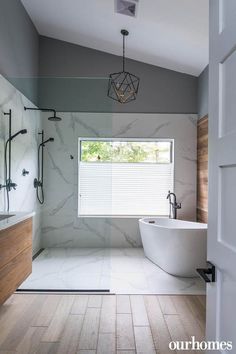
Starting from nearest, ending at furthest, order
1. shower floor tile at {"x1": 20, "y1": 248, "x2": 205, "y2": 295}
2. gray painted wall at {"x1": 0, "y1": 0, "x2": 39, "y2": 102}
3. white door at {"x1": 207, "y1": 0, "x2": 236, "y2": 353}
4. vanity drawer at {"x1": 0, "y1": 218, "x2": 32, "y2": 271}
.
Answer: white door at {"x1": 207, "y1": 0, "x2": 236, "y2": 353} → vanity drawer at {"x1": 0, "y1": 218, "x2": 32, "y2": 271} → shower floor tile at {"x1": 20, "y1": 248, "x2": 205, "y2": 295} → gray painted wall at {"x1": 0, "y1": 0, "x2": 39, "y2": 102}

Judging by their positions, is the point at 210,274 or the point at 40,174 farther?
the point at 40,174

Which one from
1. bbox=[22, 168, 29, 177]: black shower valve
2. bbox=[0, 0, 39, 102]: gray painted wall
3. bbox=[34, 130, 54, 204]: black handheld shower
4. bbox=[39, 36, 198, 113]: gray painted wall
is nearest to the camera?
bbox=[0, 0, 39, 102]: gray painted wall

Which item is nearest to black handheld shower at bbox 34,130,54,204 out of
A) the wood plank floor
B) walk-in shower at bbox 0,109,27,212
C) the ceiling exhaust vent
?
walk-in shower at bbox 0,109,27,212

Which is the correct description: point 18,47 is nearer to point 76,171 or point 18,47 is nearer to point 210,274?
point 76,171

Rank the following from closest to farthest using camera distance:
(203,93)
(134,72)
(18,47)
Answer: (18,47)
(203,93)
(134,72)

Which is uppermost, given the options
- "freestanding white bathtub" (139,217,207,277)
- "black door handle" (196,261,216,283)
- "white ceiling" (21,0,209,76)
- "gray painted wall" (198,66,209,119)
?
"white ceiling" (21,0,209,76)

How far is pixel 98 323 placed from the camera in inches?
85.6

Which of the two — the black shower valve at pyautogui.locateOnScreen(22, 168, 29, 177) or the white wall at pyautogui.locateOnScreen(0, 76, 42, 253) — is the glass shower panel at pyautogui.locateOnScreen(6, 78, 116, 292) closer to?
the white wall at pyautogui.locateOnScreen(0, 76, 42, 253)

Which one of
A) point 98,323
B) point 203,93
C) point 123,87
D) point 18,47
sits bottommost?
point 98,323

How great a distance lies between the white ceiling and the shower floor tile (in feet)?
10.0

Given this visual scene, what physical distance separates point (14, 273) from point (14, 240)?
281 millimetres

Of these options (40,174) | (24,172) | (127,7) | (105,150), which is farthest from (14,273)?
(127,7)

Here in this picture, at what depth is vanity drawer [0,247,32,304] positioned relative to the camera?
6.28 ft

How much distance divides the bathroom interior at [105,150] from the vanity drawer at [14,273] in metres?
0.13
